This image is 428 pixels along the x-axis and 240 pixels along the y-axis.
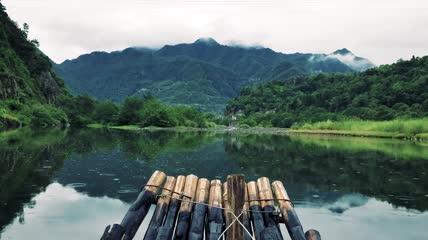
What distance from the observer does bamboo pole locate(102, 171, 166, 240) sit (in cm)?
854

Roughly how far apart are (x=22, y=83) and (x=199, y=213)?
112 m

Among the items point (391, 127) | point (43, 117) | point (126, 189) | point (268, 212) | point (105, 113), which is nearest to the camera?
point (268, 212)

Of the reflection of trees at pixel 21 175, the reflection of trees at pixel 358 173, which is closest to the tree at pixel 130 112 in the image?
the reflection of trees at pixel 21 175

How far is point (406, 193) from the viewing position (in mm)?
19016

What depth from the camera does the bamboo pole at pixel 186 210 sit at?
355 inches

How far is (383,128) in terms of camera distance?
68250mm

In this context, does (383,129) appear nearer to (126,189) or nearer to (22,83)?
(126,189)

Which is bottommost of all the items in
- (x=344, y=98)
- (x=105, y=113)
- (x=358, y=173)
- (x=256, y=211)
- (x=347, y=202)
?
(x=347, y=202)

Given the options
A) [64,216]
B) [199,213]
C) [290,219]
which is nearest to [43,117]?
[64,216]

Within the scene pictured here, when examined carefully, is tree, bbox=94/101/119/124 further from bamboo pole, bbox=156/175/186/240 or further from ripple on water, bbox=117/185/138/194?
bamboo pole, bbox=156/175/186/240

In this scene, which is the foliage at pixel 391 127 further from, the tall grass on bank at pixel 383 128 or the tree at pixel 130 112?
the tree at pixel 130 112

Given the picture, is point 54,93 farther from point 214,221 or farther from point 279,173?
point 214,221

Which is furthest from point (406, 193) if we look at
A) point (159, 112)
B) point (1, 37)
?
point (1, 37)

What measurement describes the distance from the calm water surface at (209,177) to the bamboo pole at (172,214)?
112 inches
